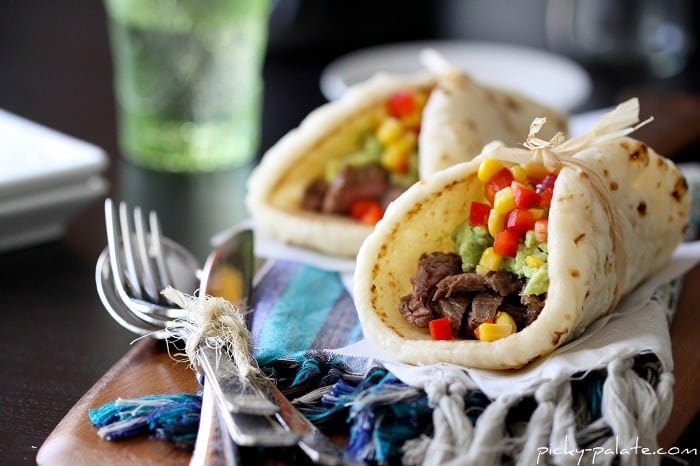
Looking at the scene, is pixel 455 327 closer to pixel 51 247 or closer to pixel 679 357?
pixel 679 357

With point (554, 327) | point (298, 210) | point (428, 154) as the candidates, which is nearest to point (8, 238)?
point (298, 210)

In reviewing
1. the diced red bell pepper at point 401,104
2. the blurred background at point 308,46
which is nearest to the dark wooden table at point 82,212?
the blurred background at point 308,46

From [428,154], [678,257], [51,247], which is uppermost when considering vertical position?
[428,154]

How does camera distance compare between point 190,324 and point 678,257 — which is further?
point 678,257

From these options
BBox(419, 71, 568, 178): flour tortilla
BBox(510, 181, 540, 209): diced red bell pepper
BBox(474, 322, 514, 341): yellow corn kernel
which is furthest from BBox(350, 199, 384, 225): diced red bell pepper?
BBox(474, 322, 514, 341): yellow corn kernel

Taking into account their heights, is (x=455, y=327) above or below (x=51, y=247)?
above

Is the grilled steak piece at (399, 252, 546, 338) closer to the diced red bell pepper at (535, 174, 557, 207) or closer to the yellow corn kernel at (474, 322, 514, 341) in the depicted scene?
the yellow corn kernel at (474, 322, 514, 341)

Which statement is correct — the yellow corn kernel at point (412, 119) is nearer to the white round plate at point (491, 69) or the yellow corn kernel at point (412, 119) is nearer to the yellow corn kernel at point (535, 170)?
the yellow corn kernel at point (535, 170)

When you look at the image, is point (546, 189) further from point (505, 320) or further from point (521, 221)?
point (505, 320)
